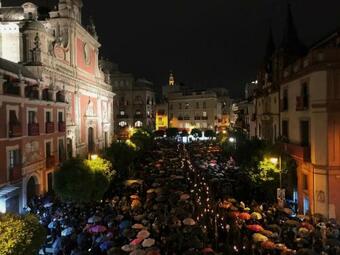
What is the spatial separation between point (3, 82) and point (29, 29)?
32.2ft

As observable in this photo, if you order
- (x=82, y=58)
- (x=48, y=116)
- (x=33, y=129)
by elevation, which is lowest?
(x=33, y=129)

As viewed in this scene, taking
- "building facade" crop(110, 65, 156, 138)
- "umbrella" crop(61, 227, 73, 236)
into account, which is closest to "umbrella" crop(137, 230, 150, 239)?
"umbrella" crop(61, 227, 73, 236)

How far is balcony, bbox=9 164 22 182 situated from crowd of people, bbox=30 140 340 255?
2.73m

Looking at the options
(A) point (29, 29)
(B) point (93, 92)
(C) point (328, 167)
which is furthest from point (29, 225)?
(B) point (93, 92)

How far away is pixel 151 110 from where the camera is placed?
330ft

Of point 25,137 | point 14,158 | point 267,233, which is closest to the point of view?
point 267,233

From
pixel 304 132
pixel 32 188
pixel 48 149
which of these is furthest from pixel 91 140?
pixel 304 132

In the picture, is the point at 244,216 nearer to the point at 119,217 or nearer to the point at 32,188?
the point at 119,217

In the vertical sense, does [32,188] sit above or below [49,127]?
below

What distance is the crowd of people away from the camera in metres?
18.5

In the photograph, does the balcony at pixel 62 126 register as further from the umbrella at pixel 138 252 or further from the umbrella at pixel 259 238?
the umbrella at pixel 259 238

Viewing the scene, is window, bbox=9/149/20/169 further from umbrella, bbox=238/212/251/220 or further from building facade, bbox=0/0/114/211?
umbrella, bbox=238/212/251/220

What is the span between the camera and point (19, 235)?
46.6 feet

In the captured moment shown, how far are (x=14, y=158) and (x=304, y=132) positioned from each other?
69.7ft
